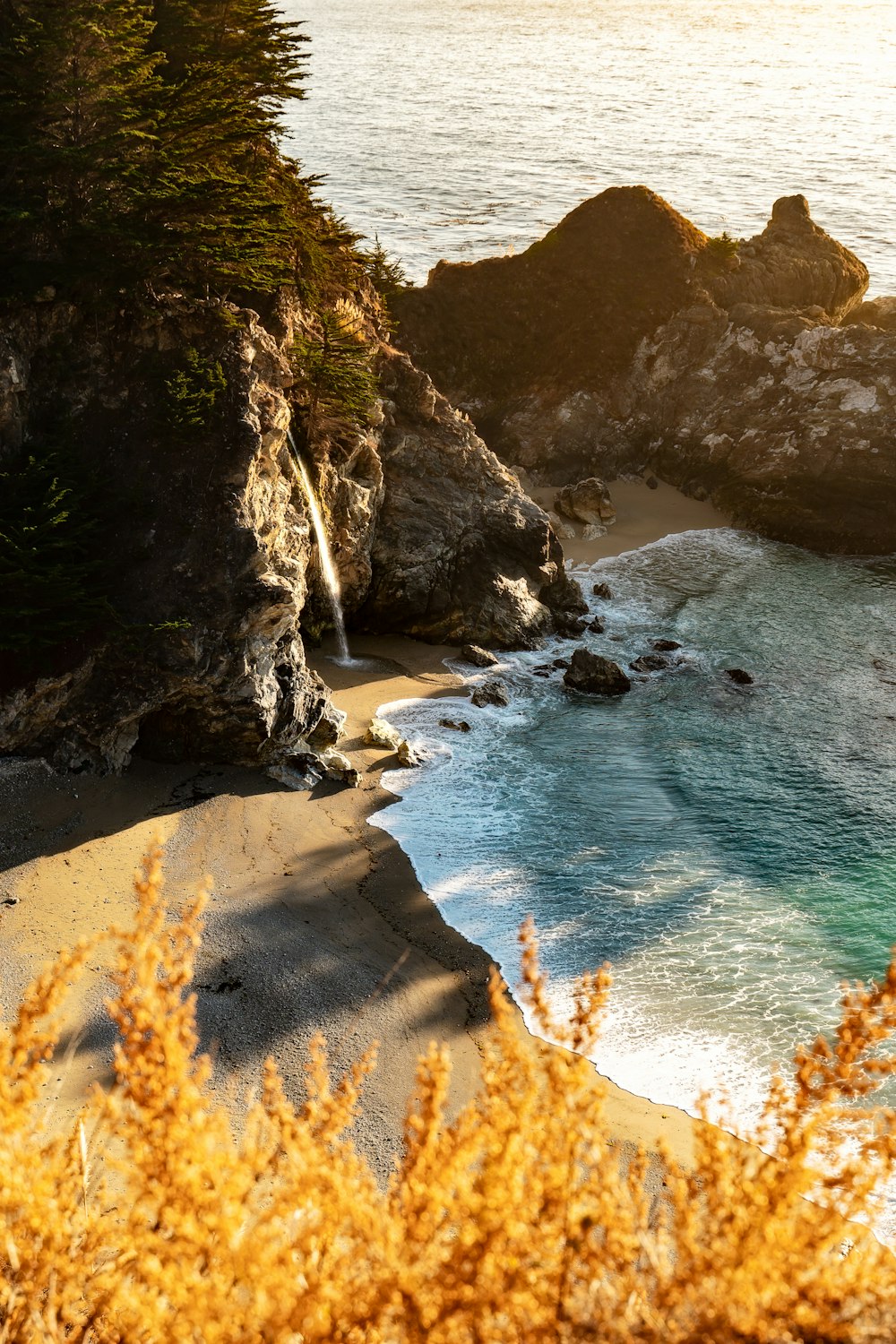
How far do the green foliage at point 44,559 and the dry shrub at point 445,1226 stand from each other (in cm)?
1370

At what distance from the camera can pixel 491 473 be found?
30578mm

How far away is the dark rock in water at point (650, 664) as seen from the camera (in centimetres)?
2745

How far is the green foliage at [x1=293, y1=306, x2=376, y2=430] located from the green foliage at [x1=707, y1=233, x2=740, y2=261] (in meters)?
21.3

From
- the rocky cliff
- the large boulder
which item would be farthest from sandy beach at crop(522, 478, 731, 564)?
the large boulder

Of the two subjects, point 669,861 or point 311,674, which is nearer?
point 669,861

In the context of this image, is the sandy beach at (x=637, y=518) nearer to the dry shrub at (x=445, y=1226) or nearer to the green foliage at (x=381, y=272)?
the green foliage at (x=381, y=272)

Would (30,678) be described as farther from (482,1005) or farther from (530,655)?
(530,655)

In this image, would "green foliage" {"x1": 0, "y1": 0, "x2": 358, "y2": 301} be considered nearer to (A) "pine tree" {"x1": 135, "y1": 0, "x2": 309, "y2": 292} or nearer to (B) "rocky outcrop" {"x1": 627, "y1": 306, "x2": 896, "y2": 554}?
(A) "pine tree" {"x1": 135, "y1": 0, "x2": 309, "y2": 292}

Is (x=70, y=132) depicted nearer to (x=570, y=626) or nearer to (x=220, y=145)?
(x=220, y=145)

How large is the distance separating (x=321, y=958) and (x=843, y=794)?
1218 cm

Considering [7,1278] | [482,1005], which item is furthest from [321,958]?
[7,1278]

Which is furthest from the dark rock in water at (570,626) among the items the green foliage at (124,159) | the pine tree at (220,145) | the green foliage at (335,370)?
the green foliage at (124,159)

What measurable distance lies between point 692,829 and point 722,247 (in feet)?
97.4

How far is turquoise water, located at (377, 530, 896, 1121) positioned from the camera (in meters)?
16.0
